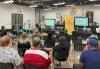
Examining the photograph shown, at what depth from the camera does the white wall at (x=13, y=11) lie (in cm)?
1858

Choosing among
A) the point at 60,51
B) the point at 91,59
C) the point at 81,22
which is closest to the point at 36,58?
the point at 91,59

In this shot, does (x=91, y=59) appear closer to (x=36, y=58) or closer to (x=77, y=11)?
(x=36, y=58)

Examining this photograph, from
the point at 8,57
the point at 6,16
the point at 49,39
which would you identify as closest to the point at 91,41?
the point at 8,57

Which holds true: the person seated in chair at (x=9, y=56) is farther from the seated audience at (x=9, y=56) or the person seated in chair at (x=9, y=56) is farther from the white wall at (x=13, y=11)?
the white wall at (x=13, y=11)

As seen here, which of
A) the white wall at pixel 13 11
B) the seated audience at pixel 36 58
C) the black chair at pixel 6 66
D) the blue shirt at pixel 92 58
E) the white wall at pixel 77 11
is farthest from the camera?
the white wall at pixel 77 11

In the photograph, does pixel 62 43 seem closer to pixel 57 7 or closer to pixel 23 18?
pixel 23 18

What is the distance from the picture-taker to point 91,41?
370 cm

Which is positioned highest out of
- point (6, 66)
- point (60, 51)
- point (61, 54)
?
point (6, 66)

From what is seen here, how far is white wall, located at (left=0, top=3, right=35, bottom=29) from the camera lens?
732 inches

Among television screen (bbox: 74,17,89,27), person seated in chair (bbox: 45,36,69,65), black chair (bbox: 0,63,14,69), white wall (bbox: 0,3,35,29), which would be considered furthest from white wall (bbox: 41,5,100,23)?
black chair (bbox: 0,63,14,69)

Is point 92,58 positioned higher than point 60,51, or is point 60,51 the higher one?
point 92,58

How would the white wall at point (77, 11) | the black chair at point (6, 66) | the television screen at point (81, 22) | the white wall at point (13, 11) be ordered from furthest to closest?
the white wall at point (77, 11), the white wall at point (13, 11), the television screen at point (81, 22), the black chair at point (6, 66)

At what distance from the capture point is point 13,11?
66.3 ft

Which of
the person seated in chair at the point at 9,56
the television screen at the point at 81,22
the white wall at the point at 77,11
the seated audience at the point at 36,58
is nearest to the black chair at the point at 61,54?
the seated audience at the point at 36,58
